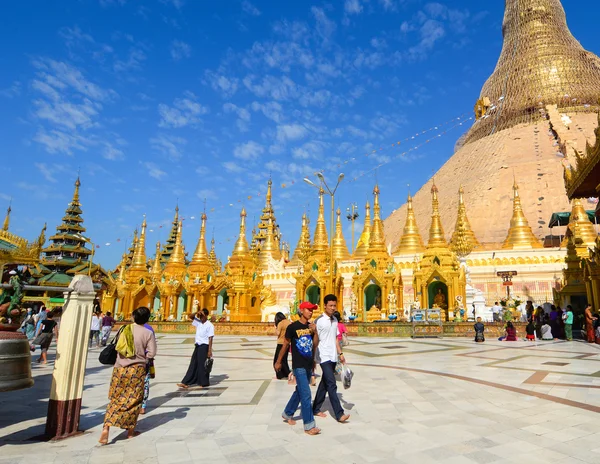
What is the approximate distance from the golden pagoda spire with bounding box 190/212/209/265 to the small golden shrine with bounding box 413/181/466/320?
19718 millimetres

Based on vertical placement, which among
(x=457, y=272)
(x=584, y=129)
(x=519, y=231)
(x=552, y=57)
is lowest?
(x=457, y=272)

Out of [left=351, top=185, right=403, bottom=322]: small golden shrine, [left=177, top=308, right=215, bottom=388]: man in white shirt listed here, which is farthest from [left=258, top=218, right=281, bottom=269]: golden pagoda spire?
[left=177, top=308, right=215, bottom=388]: man in white shirt

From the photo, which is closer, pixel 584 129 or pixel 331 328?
pixel 331 328

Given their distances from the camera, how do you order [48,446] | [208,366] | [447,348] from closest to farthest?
[48,446] → [208,366] → [447,348]

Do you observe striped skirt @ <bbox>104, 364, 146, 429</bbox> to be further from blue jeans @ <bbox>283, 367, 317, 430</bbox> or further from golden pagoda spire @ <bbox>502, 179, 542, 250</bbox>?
golden pagoda spire @ <bbox>502, 179, 542, 250</bbox>

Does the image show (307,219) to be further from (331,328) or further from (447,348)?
(331,328)

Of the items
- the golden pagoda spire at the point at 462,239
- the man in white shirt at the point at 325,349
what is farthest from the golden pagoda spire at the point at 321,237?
the man in white shirt at the point at 325,349

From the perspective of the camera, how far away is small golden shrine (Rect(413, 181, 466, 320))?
25555 mm

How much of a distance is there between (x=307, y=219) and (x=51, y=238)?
3069cm

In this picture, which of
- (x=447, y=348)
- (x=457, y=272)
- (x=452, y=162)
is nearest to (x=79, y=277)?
(x=447, y=348)

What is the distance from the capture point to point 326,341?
5.65 m

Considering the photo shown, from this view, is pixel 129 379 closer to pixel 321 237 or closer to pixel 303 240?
pixel 321 237

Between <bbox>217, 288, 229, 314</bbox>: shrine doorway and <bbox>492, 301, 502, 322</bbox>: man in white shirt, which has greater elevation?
<bbox>217, 288, 229, 314</bbox>: shrine doorway

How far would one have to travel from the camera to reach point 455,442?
4.51 metres
